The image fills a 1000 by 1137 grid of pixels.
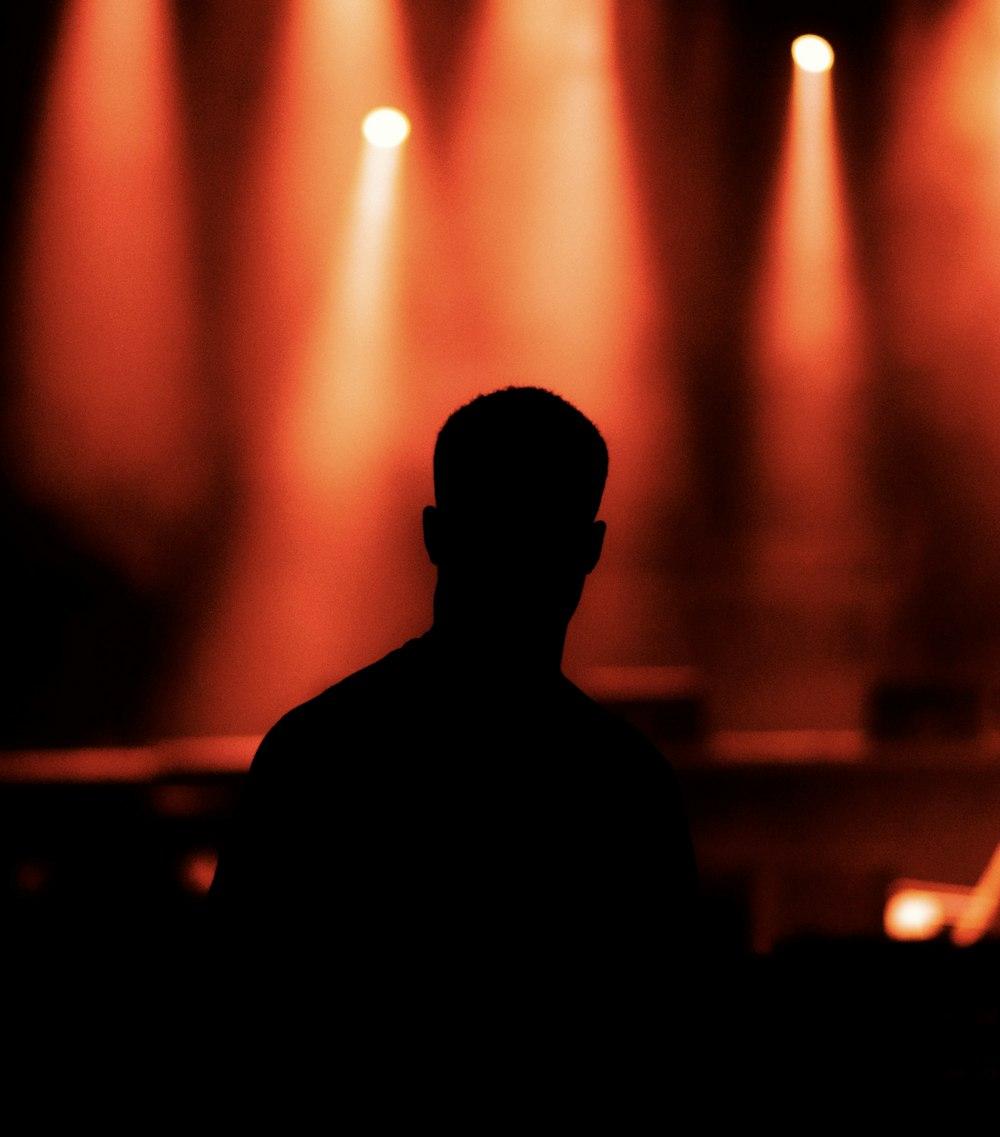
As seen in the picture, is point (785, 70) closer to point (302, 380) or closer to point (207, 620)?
point (302, 380)

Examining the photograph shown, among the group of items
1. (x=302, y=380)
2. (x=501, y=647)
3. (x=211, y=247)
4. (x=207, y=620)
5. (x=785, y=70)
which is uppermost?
(x=785, y=70)

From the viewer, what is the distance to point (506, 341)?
469 centimetres

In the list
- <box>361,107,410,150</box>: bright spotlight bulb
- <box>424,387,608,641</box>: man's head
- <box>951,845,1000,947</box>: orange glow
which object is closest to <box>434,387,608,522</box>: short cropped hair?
<box>424,387,608,641</box>: man's head

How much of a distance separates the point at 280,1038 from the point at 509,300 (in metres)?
4.13

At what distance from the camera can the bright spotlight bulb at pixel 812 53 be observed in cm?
462

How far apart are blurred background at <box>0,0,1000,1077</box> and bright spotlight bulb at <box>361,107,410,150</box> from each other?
33 millimetres

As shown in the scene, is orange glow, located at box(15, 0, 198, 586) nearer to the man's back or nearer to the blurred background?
the blurred background

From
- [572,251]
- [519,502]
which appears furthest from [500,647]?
[572,251]

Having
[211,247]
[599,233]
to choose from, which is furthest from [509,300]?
[211,247]

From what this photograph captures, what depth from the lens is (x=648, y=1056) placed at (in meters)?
0.80

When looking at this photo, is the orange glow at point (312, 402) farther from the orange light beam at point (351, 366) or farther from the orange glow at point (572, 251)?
the orange glow at point (572, 251)

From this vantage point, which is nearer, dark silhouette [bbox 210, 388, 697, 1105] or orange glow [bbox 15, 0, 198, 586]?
dark silhouette [bbox 210, 388, 697, 1105]

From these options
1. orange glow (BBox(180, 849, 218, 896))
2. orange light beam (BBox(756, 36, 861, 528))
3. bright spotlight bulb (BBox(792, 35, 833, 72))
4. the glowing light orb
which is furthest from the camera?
orange light beam (BBox(756, 36, 861, 528))

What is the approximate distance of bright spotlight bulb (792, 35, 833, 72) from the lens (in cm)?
462
